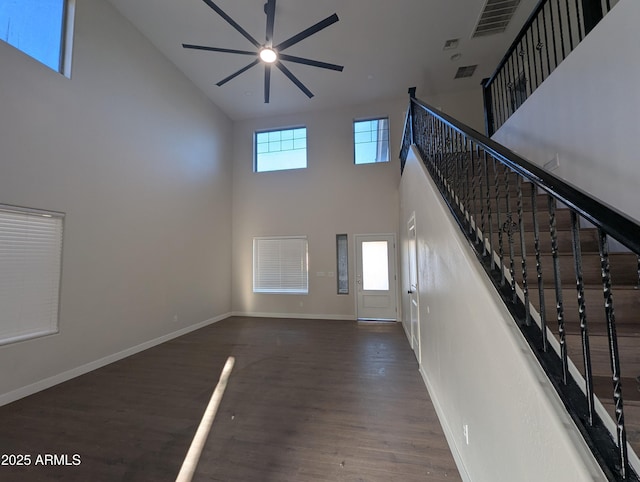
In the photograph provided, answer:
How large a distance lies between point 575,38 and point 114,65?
624 cm

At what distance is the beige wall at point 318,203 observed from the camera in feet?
21.7

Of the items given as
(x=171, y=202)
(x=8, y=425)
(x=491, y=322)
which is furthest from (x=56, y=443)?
(x=171, y=202)

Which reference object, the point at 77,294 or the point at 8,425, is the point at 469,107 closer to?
the point at 77,294

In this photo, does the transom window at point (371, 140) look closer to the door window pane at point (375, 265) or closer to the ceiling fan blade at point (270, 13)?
the door window pane at point (375, 265)

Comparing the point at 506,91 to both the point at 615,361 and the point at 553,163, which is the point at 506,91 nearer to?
the point at 553,163

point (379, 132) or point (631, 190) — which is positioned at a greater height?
point (379, 132)

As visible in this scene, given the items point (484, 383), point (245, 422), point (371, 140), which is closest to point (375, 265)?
point (371, 140)

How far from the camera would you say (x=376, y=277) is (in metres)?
6.54

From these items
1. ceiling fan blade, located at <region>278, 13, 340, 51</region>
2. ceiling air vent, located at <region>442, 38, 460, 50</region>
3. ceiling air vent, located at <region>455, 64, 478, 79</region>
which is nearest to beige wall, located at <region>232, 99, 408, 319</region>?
ceiling air vent, located at <region>455, 64, 478, 79</region>

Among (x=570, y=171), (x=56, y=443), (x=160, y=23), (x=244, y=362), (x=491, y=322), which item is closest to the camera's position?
(x=491, y=322)

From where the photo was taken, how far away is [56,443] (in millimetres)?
2234

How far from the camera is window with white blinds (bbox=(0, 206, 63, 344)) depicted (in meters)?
2.96

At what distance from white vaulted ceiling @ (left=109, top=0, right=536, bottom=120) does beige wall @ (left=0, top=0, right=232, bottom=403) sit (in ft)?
1.80

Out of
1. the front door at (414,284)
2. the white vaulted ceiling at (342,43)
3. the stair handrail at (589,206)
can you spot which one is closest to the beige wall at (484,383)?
the stair handrail at (589,206)
